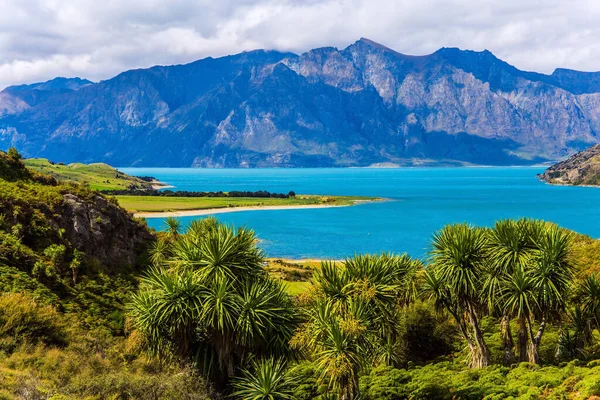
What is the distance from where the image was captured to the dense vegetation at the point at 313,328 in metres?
20.4

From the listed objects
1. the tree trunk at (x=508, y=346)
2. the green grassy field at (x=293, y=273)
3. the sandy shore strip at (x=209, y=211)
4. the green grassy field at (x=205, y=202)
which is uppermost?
the green grassy field at (x=205, y=202)

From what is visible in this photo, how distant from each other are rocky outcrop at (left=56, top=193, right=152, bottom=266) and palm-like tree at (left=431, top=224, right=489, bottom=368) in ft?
90.0

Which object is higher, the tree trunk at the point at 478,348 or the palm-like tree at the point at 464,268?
the palm-like tree at the point at 464,268

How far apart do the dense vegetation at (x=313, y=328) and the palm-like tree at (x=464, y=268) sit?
73mm

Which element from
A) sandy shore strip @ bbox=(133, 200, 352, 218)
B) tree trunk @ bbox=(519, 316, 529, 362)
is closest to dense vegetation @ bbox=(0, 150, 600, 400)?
tree trunk @ bbox=(519, 316, 529, 362)

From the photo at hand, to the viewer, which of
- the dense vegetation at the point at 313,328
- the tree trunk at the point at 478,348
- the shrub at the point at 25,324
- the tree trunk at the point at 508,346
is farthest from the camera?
the tree trunk at the point at 508,346

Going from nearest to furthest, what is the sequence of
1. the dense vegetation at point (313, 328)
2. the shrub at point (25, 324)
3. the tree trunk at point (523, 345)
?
the dense vegetation at point (313, 328), the shrub at point (25, 324), the tree trunk at point (523, 345)

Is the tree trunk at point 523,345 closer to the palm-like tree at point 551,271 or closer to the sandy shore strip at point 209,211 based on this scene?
the palm-like tree at point 551,271

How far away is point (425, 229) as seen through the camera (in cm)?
12244

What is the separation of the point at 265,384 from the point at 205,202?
6214 inches

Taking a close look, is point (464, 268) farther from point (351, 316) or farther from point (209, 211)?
point (209, 211)

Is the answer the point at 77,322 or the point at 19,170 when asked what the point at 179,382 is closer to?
the point at 77,322

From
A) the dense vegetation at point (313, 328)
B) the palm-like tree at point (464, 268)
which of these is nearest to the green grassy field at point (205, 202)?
the dense vegetation at point (313, 328)

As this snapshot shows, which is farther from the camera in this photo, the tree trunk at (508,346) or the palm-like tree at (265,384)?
the tree trunk at (508,346)
